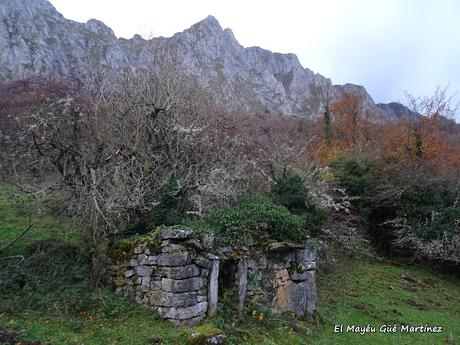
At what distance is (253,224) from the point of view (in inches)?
363

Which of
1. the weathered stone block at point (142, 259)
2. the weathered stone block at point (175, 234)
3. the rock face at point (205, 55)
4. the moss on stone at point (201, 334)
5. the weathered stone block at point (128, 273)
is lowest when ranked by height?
the moss on stone at point (201, 334)

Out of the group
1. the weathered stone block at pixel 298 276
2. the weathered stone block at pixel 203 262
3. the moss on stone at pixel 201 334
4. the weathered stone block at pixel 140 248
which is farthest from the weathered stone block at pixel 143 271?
the weathered stone block at pixel 298 276

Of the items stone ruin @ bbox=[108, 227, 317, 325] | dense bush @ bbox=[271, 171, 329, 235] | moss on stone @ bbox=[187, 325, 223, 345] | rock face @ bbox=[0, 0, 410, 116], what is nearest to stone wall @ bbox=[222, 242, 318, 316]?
stone ruin @ bbox=[108, 227, 317, 325]

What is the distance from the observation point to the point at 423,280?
15023 millimetres

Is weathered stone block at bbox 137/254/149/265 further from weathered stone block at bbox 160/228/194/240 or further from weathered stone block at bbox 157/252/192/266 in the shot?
weathered stone block at bbox 160/228/194/240

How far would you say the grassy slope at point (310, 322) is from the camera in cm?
663

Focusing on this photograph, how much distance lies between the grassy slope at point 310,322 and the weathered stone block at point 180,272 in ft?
3.04

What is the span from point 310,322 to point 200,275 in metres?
3.51

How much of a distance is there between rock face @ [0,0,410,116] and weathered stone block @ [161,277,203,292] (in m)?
38.6

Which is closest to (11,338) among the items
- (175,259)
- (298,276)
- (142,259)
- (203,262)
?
(142,259)

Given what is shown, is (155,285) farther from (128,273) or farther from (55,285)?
(55,285)

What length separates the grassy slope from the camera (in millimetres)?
6633

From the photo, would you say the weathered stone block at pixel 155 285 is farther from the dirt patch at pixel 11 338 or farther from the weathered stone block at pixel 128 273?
the dirt patch at pixel 11 338

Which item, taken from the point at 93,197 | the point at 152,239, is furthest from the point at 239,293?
the point at 93,197
